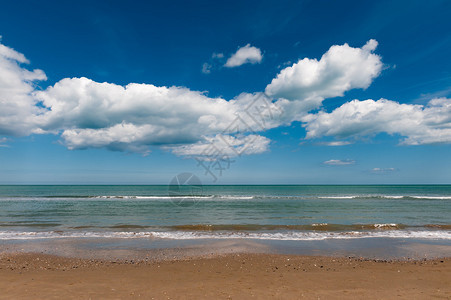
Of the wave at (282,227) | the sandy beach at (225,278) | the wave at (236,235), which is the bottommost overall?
the wave at (282,227)

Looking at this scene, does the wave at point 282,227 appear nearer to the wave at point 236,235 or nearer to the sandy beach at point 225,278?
the wave at point 236,235

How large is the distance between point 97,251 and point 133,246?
1805 mm

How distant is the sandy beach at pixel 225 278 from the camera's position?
23.7 feet

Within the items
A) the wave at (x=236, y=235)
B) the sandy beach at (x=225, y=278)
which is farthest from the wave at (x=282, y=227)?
the sandy beach at (x=225, y=278)

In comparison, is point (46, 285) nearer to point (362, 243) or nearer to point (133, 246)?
point (133, 246)

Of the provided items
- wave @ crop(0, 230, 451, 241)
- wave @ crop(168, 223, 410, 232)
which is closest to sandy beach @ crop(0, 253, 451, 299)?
wave @ crop(0, 230, 451, 241)

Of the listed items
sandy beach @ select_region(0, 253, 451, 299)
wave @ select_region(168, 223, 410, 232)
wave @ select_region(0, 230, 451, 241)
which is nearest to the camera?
sandy beach @ select_region(0, 253, 451, 299)

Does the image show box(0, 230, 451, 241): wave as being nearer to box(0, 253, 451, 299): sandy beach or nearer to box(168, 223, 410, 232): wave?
box(168, 223, 410, 232): wave

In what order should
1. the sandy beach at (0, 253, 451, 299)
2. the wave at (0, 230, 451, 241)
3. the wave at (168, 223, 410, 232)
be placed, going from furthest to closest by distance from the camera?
the wave at (168, 223, 410, 232)
the wave at (0, 230, 451, 241)
the sandy beach at (0, 253, 451, 299)

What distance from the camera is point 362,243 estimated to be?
14.8 meters

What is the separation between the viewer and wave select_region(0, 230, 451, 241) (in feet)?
54.1

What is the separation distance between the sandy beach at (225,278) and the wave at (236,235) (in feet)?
16.6

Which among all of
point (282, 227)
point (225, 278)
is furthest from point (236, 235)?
point (225, 278)

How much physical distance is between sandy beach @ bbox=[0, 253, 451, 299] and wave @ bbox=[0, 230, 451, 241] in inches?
199
